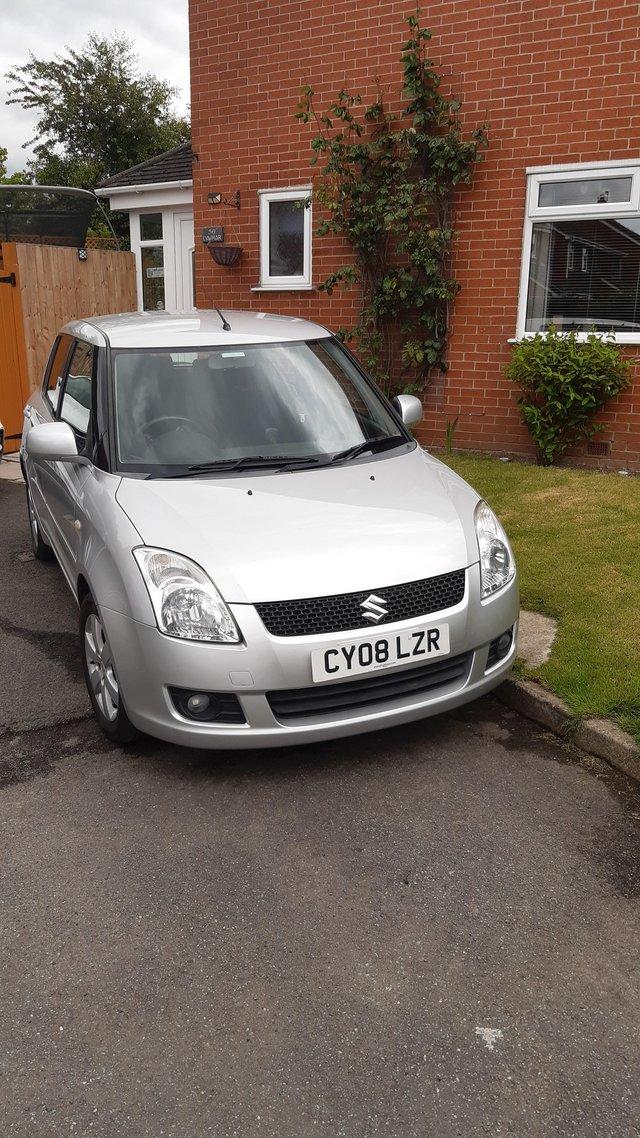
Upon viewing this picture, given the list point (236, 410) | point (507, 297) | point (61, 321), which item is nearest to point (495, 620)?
point (236, 410)

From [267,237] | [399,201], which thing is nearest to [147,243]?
[267,237]

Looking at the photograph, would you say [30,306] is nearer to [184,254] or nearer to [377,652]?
[184,254]

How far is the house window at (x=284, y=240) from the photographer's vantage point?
9.93 meters

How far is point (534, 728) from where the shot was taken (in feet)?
12.8

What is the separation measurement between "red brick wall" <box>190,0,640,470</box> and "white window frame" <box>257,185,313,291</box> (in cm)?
10

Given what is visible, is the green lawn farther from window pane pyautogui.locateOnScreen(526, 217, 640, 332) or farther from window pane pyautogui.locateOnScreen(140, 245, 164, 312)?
window pane pyautogui.locateOnScreen(140, 245, 164, 312)

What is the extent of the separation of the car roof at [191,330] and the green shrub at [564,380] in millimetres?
3594

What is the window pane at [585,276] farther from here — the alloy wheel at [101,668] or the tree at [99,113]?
the tree at [99,113]

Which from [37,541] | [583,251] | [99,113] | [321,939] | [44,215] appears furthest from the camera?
[99,113]

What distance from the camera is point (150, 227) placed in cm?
1350

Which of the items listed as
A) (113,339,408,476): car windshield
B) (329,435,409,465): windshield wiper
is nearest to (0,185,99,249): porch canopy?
(113,339,408,476): car windshield

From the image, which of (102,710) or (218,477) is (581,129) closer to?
(218,477)

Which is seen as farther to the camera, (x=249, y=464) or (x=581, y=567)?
(x=581, y=567)

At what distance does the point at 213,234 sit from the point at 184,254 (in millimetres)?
2701
